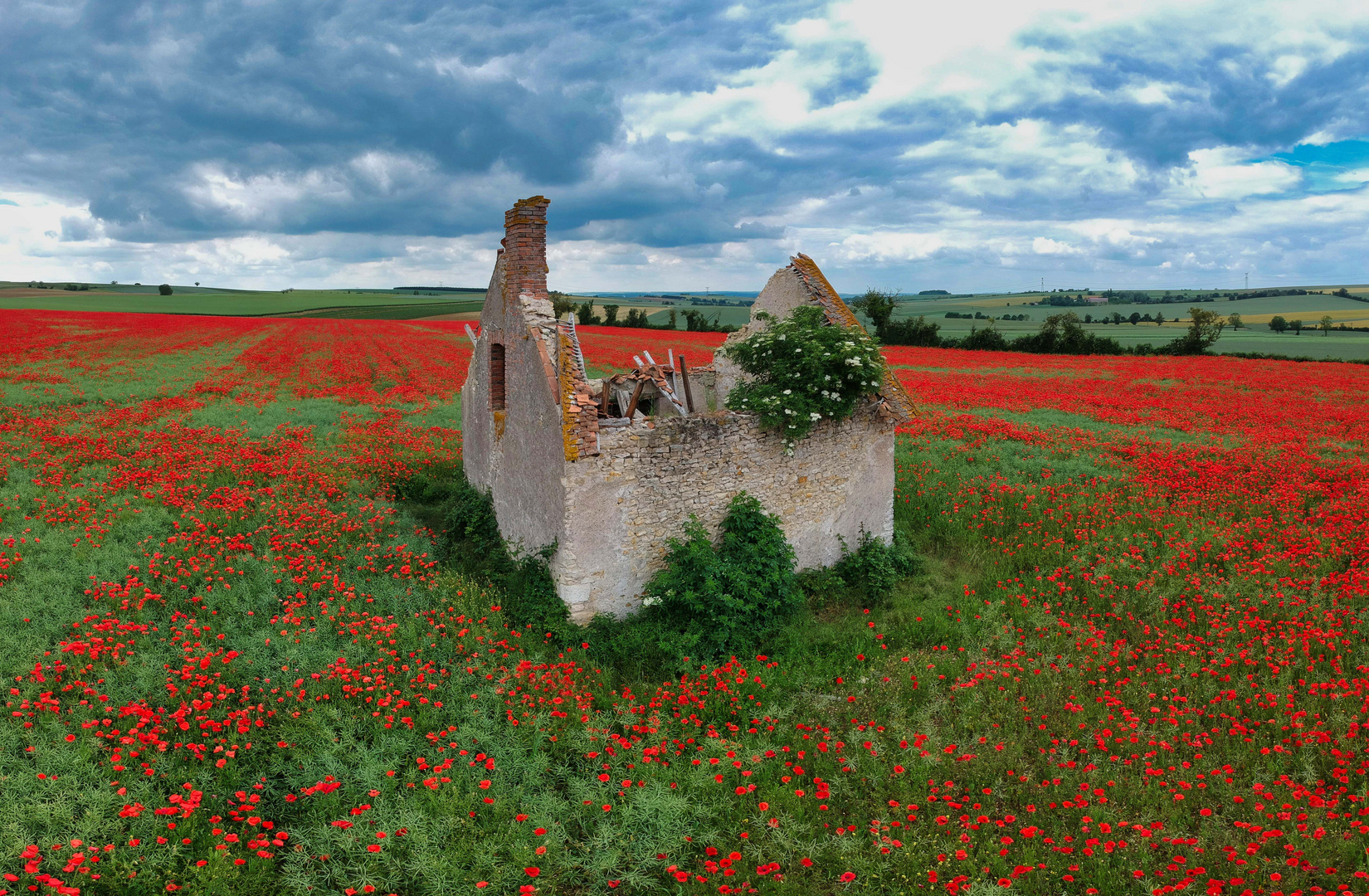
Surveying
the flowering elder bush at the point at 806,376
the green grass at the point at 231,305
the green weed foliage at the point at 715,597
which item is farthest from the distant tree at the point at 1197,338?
the green grass at the point at 231,305

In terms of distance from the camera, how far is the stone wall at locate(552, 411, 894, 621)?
9203 mm

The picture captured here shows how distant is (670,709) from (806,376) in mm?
5489

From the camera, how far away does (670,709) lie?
8.27m

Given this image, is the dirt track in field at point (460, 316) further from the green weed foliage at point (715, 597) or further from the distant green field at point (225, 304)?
the green weed foliage at point (715, 597)

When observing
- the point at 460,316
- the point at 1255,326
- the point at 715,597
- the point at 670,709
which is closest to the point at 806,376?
the point at 715,597

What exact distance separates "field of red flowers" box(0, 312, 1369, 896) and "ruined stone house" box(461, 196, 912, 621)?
1.42 metres

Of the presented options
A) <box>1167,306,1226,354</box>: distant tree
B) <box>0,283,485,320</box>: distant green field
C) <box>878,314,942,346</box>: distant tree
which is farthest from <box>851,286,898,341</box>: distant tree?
<box>0,283,485,320</box>: distant green field

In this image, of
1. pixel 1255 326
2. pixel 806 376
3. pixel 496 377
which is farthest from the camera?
pixel 1255 326

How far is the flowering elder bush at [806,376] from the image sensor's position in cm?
1023

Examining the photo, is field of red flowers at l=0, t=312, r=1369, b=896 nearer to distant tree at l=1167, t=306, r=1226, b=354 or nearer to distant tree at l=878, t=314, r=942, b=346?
distant tree at l=1167, t=306, r=1226, b=354

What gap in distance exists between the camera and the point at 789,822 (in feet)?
20.8

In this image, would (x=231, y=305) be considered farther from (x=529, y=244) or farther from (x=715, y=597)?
(x=715, y=597)

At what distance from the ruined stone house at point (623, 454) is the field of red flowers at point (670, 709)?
4.66ft

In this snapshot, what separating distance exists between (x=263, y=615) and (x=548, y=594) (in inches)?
150
